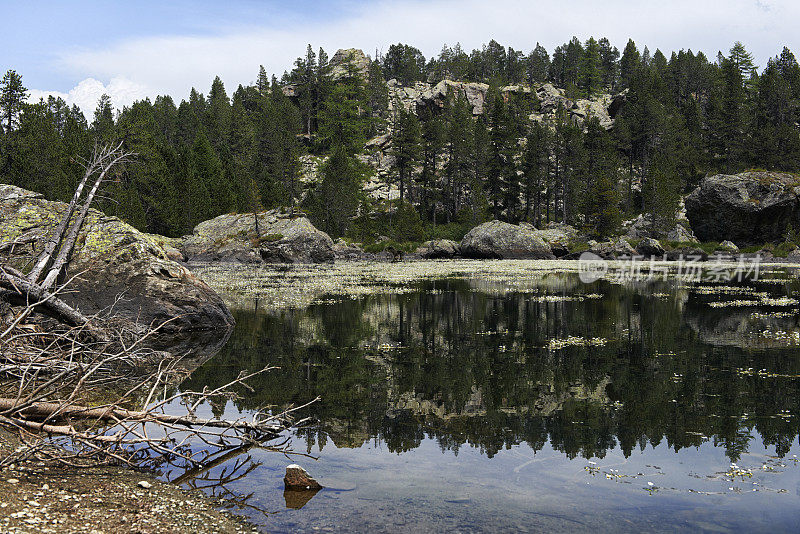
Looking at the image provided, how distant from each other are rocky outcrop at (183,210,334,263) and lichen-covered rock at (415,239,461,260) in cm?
1405

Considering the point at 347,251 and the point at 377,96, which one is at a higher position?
the point at 377,96

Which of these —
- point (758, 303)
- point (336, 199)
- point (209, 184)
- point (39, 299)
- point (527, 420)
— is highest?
point (209, 184)

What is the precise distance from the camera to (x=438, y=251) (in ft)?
248

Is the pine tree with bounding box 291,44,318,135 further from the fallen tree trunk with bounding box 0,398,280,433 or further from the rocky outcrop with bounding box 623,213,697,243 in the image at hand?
the fallen tree trunk with bounding box 0,398,280,433

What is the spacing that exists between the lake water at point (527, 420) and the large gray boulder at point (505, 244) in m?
50.8

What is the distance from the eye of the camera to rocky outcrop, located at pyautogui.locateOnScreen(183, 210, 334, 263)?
6450 centimetres

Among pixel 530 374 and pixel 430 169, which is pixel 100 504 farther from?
pixel 430 169

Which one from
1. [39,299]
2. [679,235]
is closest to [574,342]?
[39,299]

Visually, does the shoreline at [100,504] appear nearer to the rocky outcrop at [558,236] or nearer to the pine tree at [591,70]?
the rocky outcrop at [558,236]

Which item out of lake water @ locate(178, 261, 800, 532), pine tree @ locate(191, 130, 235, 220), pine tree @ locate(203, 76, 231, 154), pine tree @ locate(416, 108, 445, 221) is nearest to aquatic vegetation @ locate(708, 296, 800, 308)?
lake water @ locate(178, 261, 800, 532)

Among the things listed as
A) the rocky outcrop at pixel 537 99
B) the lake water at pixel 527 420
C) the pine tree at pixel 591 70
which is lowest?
the lake water at pixel 527 420

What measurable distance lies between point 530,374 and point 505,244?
60412mm

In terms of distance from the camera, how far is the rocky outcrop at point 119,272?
1580cm

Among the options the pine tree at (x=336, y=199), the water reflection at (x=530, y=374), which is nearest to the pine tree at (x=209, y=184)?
the pine tree at (x=336, y=199)
